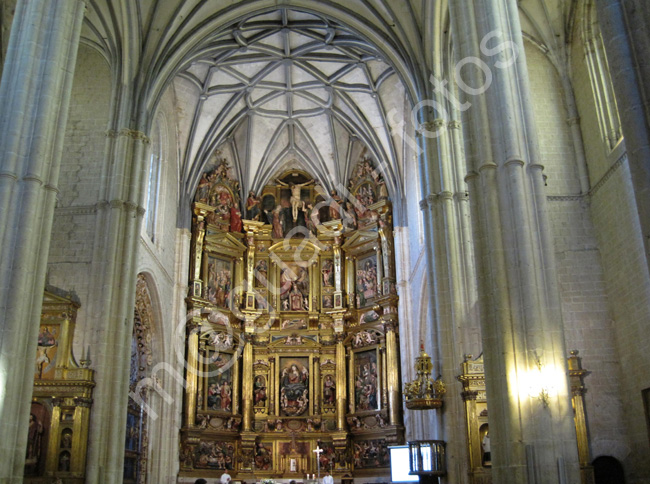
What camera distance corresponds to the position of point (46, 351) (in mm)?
16297

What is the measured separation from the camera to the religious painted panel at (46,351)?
1612cm

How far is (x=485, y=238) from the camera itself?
11.0m

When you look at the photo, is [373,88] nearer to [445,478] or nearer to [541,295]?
[445,478]

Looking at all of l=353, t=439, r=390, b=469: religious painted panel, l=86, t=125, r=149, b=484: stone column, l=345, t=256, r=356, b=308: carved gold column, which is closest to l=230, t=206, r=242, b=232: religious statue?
l=345, t=256, r=356, b=308: carved gold column

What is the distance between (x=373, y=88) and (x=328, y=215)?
5828mm

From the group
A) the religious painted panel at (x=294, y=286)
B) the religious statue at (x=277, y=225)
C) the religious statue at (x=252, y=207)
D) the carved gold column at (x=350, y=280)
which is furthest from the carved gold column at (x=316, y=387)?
the religious statue at (x=252, y=207)

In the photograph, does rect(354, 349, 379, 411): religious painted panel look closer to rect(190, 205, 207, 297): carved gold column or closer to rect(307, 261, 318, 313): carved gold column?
rect(307, 261, 318, 313): carved gold column

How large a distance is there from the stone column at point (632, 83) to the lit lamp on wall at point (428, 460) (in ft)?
29.6

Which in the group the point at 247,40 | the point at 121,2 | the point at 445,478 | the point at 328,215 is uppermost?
the point at 247,40

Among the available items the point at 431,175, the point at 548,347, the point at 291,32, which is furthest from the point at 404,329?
the point at 548,347

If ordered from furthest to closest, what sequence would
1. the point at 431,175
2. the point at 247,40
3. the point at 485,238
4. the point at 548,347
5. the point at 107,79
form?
the point at 247,40 < the point at 107,79 < the point at 431,175 < the point at 485,238 < the point at 548,347

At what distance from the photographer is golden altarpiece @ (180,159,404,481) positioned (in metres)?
23.8

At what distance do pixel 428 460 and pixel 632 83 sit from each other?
32.4 ft

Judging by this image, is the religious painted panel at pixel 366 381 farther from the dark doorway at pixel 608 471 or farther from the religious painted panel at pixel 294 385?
the dark doorway at pixel 608 471
